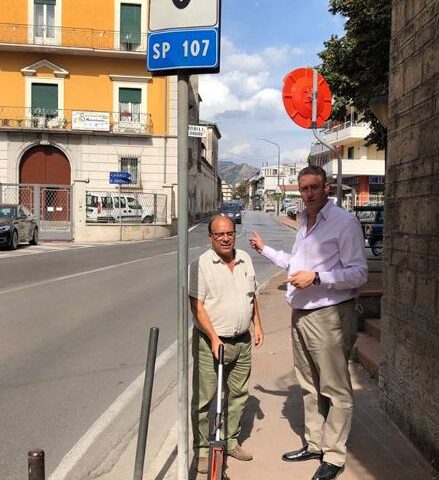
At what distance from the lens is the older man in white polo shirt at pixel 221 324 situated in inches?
144

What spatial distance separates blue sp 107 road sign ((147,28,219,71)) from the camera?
3033 mm

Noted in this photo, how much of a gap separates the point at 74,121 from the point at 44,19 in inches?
254

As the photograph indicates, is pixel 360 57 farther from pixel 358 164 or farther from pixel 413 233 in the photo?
pixel 358 164

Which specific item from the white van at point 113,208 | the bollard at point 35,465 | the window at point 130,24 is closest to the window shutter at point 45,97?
the window at point 130,24

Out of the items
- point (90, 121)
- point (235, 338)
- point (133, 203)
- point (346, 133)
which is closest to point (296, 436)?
point (235, 338)

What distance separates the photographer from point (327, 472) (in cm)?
366

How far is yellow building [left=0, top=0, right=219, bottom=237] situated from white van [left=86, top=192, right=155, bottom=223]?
22.7ft

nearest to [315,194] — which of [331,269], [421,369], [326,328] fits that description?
[331,269]

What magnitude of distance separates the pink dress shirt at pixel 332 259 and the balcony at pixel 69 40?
33.0m

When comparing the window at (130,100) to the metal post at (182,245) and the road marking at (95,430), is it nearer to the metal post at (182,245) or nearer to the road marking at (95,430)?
the road marking at (95,430)

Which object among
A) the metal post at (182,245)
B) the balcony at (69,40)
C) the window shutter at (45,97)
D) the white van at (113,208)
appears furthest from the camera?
the window shutter at (45,97)

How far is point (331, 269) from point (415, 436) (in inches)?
53.8

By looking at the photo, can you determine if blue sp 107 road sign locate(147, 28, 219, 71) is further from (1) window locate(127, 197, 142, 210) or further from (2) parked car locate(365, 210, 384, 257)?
(1) window locate(127, 197, 142, 210)

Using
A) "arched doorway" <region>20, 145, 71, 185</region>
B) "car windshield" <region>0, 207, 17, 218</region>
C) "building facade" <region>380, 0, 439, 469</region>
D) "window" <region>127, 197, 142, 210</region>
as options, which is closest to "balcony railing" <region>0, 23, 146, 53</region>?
"arched doorway" <region>20, 145, 71, 185</region>
